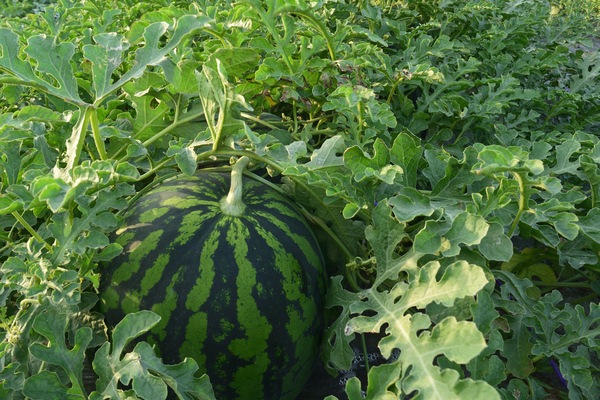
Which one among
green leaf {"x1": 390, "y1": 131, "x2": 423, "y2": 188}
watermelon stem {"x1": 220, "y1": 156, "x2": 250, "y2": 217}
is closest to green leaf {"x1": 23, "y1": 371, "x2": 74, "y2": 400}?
watermelon stem {"x1": 220, "y1": 156, "x2": 250, "y2": 217}

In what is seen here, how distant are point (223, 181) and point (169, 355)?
524 mm

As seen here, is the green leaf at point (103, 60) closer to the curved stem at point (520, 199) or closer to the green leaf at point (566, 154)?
the curved stem at point (520, 199)

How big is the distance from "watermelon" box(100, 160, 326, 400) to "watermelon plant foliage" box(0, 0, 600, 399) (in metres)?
0.08

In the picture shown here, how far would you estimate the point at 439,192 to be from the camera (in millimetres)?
1542

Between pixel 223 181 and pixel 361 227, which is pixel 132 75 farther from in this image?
pixel 361 227

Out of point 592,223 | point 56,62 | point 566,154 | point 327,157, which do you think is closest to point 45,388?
point 56,62

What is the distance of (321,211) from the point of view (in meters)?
1.72

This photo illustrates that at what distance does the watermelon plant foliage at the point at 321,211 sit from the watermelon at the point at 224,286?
0.08 metres

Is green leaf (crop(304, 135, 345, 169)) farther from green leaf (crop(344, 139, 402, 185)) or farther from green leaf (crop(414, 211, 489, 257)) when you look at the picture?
green leaf (crop(414, 211, 489, 257))

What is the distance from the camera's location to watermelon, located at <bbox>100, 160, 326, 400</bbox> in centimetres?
138

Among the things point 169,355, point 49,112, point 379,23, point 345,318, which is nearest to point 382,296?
point 345,318

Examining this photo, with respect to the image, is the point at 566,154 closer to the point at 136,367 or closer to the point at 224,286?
the point at 224,286

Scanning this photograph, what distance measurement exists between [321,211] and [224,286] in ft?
1.49

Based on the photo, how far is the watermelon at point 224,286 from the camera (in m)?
1.38
